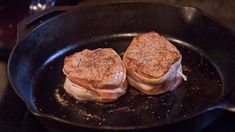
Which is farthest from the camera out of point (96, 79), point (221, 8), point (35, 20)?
point (221, 8)

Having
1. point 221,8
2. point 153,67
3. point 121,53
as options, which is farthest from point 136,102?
point 221,8

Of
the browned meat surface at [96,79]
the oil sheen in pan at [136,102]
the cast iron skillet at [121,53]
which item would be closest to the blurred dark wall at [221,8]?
the cast iron skillet at [121,53]

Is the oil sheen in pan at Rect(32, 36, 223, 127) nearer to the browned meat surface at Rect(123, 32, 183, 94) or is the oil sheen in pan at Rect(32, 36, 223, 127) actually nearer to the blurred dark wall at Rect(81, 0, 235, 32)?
the browned meat surface at Rect(123, 32, 183, 94)

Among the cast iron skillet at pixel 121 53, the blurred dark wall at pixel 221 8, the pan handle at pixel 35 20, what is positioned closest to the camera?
the cast iron skillet at pixel 121 53

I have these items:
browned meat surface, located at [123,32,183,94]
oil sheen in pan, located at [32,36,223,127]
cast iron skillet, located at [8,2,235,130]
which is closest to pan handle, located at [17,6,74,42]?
cast iron skillet, located at [8,2,235,130]

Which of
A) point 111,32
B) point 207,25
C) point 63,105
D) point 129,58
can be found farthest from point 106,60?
point 207,25

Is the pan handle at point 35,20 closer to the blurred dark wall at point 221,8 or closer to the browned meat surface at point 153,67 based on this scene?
the browned meat surface at point 153,67

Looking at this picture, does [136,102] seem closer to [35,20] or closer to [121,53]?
[121,53]
